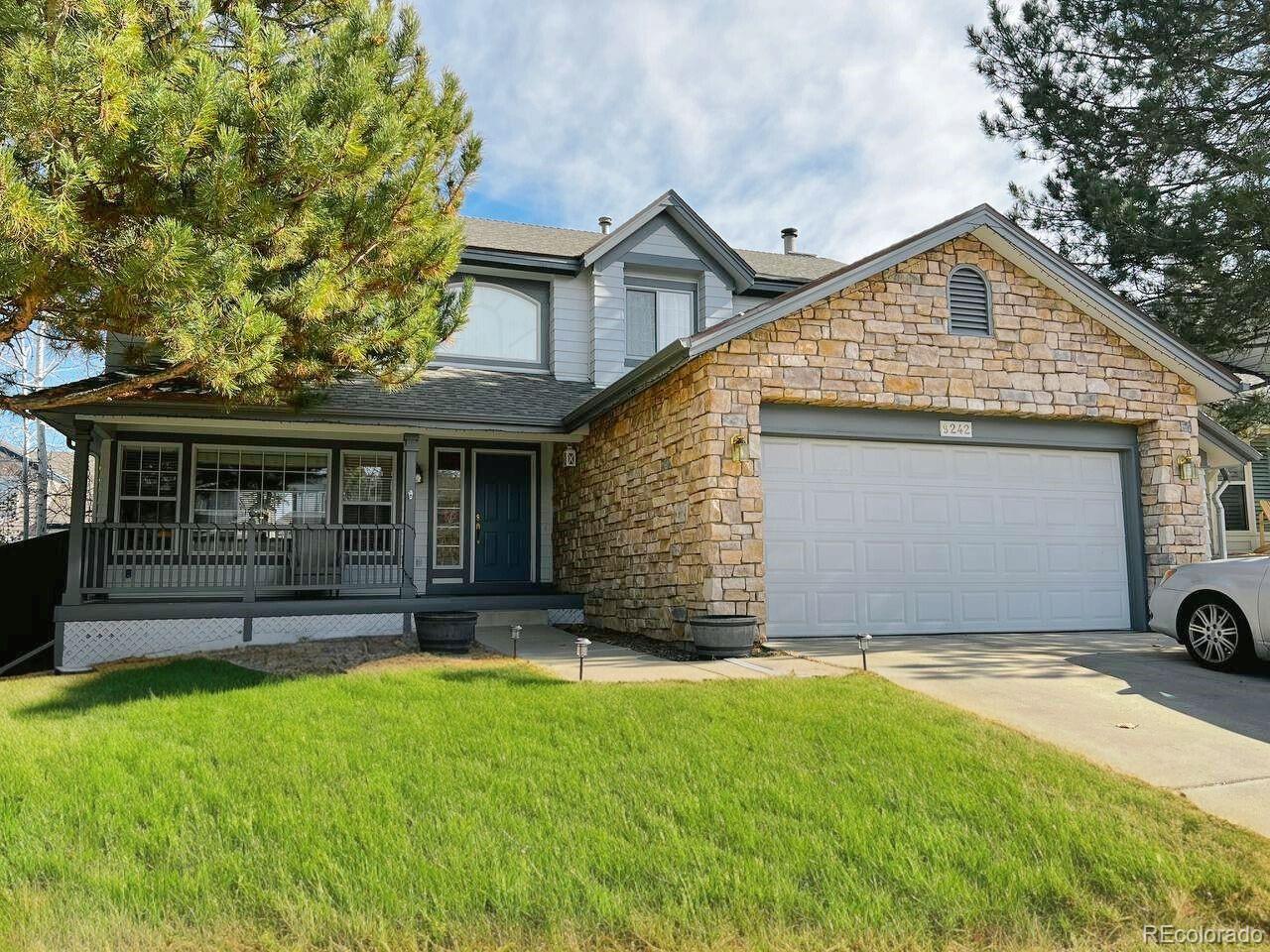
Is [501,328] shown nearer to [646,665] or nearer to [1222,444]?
[646,665]

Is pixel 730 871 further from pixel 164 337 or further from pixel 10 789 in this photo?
pixel 164 337

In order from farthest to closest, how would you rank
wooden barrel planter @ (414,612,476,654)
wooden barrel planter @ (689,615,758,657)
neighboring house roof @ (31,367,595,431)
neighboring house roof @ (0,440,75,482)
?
neighboring house roof @ (0,440,75,482)
neighboring house roof @ (31,367,595,431)
wooden barrel planter @ (414,612,476,654)
wooden barrel planter @ (689,615,758,657)

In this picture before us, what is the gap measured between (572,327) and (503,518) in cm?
312

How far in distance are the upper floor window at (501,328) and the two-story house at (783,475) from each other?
0.97m

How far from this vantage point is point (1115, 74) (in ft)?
44.9

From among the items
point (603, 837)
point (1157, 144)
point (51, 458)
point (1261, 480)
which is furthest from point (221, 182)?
point (51, 458)

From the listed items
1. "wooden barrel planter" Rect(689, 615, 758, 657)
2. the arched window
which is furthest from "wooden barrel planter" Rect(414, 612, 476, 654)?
the arched window

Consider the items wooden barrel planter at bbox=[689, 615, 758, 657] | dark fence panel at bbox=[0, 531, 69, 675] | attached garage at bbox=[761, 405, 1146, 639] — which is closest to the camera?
Answer: wooden barrel planter at bbox=[689, 615, 758, 657]

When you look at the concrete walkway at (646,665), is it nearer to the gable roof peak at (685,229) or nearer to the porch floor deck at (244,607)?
the porch floor deck at (244,607)

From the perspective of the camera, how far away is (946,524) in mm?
9734

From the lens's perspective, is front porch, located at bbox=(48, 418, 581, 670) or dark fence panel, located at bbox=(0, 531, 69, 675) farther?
dark fence panel, located at bbox=(0, 531, 69, 675)

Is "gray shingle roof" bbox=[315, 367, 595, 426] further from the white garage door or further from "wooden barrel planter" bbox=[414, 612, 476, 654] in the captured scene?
the white garage door

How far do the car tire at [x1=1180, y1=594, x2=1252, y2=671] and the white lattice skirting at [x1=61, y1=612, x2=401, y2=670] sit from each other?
823 centimetres

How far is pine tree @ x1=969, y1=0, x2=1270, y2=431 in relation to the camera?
12555 millimetres
